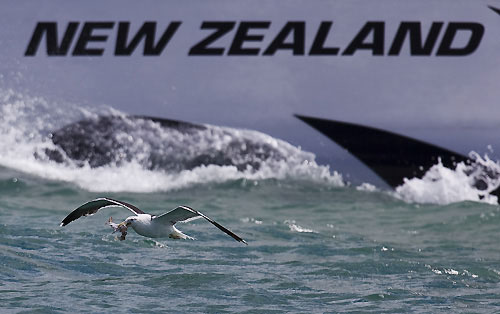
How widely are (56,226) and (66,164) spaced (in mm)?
3831

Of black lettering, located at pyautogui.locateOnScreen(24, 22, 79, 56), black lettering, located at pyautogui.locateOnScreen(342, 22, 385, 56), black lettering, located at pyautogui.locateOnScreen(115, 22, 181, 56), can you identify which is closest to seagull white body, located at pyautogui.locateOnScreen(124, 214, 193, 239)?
black lettering, located at pyautogui.locateOnScreen(115, 22, 181, 56)

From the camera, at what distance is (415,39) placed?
22.9 metres

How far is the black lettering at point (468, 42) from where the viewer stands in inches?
898

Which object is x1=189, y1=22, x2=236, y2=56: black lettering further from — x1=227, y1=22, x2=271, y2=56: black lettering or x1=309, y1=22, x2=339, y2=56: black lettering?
x1=309, y1=22, x2=339, y2=56: black lettering

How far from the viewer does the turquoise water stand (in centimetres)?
1513

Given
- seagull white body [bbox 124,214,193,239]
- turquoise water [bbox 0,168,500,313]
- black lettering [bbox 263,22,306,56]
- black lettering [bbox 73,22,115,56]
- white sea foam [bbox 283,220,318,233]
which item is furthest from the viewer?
black lettering [bbox 263,22,306,56]

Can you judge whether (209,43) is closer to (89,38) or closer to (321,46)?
(321,46)

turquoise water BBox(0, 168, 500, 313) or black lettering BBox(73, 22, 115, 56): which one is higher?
black lettering BBox(73, 22, 115, 56)

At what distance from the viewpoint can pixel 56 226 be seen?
2009 centimetres

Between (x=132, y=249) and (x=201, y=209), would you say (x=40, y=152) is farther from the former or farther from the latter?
(x=132, y=249)

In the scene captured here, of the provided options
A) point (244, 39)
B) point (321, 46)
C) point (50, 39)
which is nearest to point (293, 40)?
point (321, 46)

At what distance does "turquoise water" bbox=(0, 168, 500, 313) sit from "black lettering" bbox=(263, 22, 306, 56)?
358cm

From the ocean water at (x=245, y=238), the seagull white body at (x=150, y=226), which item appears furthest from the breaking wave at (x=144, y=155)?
the seagull white body at (x=150, y=226)

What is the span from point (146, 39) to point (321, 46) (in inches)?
179
